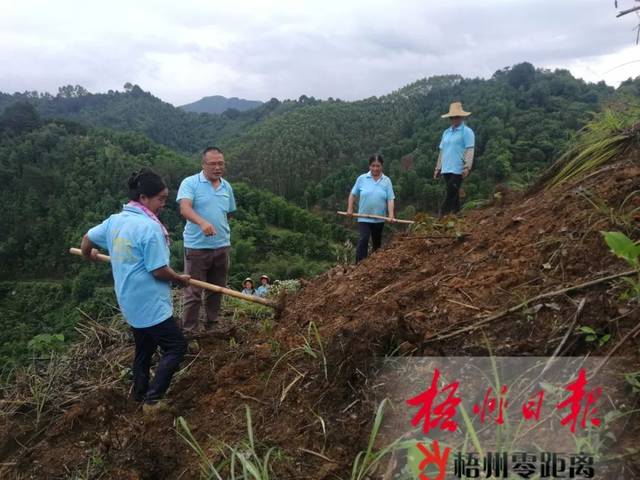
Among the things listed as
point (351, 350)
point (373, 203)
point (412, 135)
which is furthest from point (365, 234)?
point (412, 135)

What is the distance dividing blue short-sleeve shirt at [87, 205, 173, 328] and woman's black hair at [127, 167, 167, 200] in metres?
0.09

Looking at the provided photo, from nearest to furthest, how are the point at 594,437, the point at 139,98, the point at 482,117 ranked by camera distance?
the point at 594,437 < the point at 482,117 < the point at 139,98

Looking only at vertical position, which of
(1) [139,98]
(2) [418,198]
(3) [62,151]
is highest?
(1) [139,98]

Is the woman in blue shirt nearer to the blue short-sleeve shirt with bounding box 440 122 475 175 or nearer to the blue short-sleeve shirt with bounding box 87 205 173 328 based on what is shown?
the blue short-sleeve shirt with bounding box 87 205 173 328

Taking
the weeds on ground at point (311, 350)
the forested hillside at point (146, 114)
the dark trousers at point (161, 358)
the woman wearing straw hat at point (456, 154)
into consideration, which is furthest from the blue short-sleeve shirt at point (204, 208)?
the forested hillside at point (146, 114)

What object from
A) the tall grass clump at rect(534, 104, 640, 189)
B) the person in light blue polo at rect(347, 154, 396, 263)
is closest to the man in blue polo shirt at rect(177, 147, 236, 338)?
the person in light blue polo at rect(347, 154, 396, 263)

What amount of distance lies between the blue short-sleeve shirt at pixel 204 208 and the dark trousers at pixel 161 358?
953 millimetres

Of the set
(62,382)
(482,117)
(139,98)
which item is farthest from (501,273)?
(139,98)

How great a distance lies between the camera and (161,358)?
2.62 metres

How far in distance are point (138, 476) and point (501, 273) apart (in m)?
1.93

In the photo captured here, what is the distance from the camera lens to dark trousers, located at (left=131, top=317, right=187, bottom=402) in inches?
102

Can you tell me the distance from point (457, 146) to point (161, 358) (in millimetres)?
3689

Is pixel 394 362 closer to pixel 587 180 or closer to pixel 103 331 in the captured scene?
pixel 587 180

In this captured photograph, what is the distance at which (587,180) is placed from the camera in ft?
9.50
